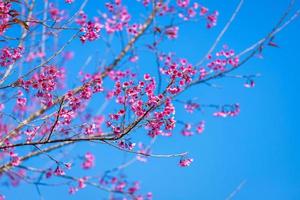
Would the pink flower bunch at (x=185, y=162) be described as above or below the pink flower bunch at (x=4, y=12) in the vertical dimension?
below

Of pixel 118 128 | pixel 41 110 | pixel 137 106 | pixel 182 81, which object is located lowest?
pixel 118 128

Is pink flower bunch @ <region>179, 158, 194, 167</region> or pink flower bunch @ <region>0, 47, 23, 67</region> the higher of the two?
pink flower bunch @ <region>0, 47, 23, 67</region>

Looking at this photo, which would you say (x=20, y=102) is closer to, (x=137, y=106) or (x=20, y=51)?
(x=20, y=51)

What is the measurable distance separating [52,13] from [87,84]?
1.10 meters

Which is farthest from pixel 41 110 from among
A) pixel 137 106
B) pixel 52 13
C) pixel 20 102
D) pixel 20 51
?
pixel 137 106

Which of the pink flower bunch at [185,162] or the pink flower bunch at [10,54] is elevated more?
the pink flower bunch at [10,54]

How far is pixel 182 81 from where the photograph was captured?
5.84 metres

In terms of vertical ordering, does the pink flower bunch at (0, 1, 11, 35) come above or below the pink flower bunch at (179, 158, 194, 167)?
above

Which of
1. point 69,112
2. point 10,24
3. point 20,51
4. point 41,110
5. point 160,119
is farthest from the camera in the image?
point 41,110

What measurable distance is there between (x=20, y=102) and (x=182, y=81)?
2503 millimetres

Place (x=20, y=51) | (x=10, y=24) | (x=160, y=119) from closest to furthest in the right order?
1. (x=10, y=24)
2. (x=160, y=119)
3. (x=20, y=51)

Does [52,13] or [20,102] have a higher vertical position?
[52,13]

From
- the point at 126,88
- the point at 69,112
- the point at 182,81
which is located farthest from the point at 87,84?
the point at 182,81

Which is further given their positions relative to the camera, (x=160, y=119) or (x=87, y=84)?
(x=87, y=84)
